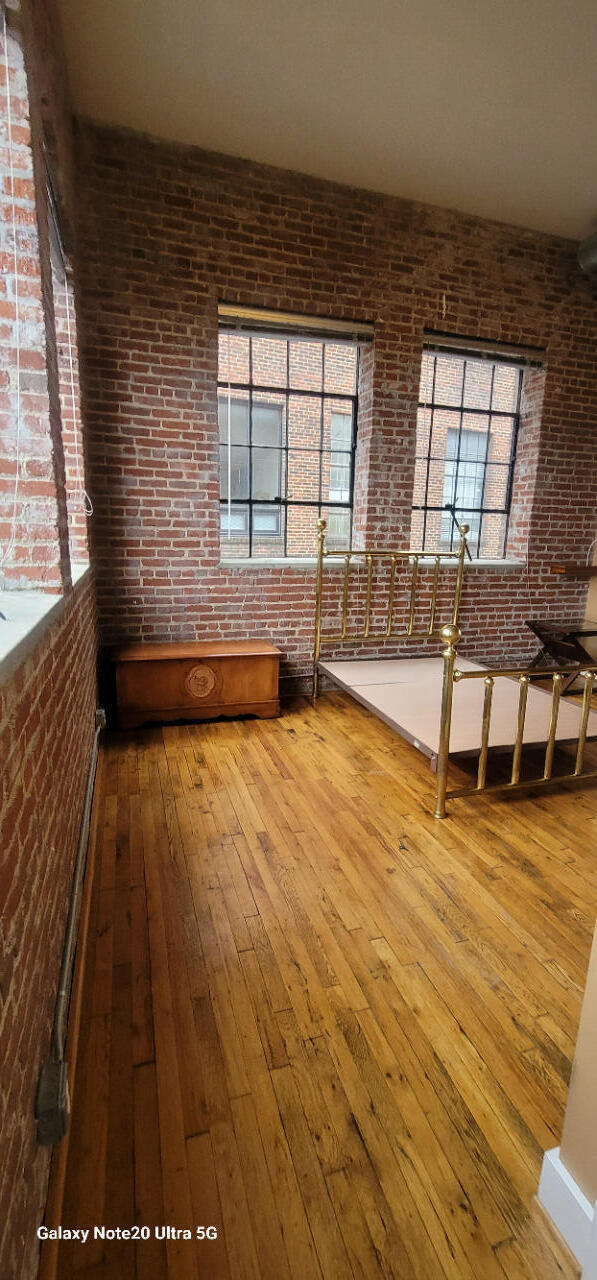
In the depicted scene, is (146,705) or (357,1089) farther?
(146,705)

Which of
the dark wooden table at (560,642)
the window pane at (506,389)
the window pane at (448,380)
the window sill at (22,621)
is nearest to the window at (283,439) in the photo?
the window pane at (448,380)

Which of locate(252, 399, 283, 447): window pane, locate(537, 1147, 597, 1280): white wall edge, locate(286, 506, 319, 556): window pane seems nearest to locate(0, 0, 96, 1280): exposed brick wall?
locate(537, 1147, 597, 1280): white wall edge

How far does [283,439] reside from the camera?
384cm

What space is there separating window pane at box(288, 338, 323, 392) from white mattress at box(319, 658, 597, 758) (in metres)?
1.91

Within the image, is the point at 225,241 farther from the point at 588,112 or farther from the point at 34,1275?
the point at 34,1275

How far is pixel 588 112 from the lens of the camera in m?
2.84

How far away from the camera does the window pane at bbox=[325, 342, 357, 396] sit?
12.9 ft

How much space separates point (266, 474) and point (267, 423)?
0.33 metres

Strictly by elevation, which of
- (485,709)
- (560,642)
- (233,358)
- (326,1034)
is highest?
(233,358)

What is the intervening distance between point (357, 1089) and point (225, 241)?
158 inches

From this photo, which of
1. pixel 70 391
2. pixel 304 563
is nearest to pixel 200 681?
pixel 304 563

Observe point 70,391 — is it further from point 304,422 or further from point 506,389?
point 506,389

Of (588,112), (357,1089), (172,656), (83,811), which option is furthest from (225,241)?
(357,1089)

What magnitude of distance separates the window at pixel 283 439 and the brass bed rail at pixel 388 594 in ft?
1.17
